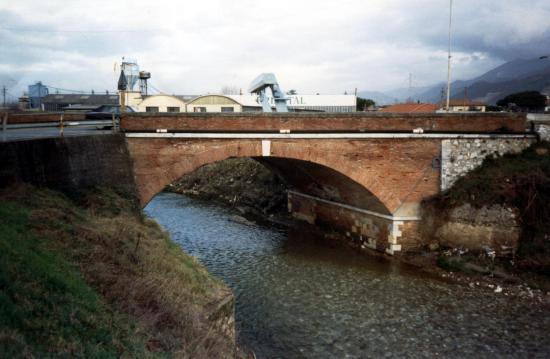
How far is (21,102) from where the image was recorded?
43281 mm

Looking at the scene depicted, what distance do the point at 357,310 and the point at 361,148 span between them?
226 inches

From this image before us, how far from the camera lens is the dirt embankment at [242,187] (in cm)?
2334

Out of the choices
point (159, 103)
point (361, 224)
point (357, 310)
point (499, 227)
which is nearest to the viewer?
point (357, 310)

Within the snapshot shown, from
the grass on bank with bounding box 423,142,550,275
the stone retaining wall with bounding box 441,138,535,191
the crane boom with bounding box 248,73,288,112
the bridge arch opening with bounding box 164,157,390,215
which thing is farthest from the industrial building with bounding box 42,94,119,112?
the grass on bank with bounding box 423,142,550,275

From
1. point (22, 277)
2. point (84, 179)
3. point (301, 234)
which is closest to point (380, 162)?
point (301, 234)

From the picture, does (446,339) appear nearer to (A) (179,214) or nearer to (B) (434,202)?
(B) (434,202)

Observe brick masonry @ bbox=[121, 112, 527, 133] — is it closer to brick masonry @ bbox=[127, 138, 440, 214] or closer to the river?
brick masonry @ bbox=[127, 138, 440, 214]

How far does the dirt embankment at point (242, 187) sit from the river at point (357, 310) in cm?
591

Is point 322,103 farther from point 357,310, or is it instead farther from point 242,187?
point 357,310

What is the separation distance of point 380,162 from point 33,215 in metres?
11.0

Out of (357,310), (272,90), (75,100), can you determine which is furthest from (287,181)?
(75,100)

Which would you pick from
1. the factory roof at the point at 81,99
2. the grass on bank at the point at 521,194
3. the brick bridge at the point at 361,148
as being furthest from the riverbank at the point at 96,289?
the factory roof at the point at 81,99

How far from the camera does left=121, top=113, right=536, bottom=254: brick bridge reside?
1390 cm

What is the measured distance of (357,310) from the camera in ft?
39.0
